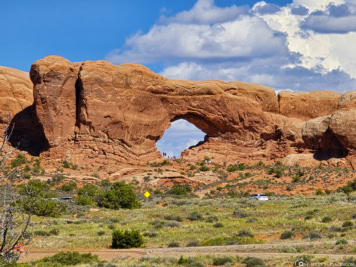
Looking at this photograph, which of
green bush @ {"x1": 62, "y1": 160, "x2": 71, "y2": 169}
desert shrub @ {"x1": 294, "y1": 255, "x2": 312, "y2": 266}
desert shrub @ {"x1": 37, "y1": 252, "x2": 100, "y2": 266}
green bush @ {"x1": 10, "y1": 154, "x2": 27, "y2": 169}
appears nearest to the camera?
desert shrub @ {"x1": 294, "y1": 255, "x2": 312, "y2": 266}

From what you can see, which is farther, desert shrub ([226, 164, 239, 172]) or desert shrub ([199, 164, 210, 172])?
desert shrub ([226, 164, 239, 172])

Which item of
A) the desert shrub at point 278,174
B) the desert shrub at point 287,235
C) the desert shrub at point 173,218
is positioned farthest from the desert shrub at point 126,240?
the desert shrub at point 278,174

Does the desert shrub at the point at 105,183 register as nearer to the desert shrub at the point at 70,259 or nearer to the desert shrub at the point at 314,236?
the desert shrub at the point at 314,236

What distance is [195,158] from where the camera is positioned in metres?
69.0

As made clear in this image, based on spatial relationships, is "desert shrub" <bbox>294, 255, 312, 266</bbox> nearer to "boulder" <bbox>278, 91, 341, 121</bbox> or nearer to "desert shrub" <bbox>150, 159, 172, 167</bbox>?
"desert shrub" <bbox>150, 159, 172, 167</bbox>

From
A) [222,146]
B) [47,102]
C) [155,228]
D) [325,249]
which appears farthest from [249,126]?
[325,249]

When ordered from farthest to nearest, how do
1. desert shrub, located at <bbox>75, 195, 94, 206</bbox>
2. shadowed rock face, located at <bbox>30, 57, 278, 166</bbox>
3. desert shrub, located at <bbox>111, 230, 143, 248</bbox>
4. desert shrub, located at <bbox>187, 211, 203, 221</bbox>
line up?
shadowed rock face, located at <bbox>30, 57, 278, 166</bbox>, desert shrub, located at <bbox>75, 195, 94, 206</bbox>, desert shrub, located at <bbox>187, 211, 203, 221</bbox>, desert shrub, located at <bbox>111, 230, 143, 248</bbox>

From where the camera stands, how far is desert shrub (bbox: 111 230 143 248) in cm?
2730

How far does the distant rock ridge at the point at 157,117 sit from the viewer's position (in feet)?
209

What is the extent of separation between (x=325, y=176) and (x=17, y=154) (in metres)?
28.4

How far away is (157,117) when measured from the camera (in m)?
67.8

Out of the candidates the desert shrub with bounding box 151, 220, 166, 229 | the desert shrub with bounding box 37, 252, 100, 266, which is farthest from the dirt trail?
the desert shrub with bounding box 151, 220, 166, 229

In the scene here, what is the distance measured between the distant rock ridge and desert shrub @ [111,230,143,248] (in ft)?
118

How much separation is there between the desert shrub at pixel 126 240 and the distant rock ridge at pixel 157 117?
35893 mm
